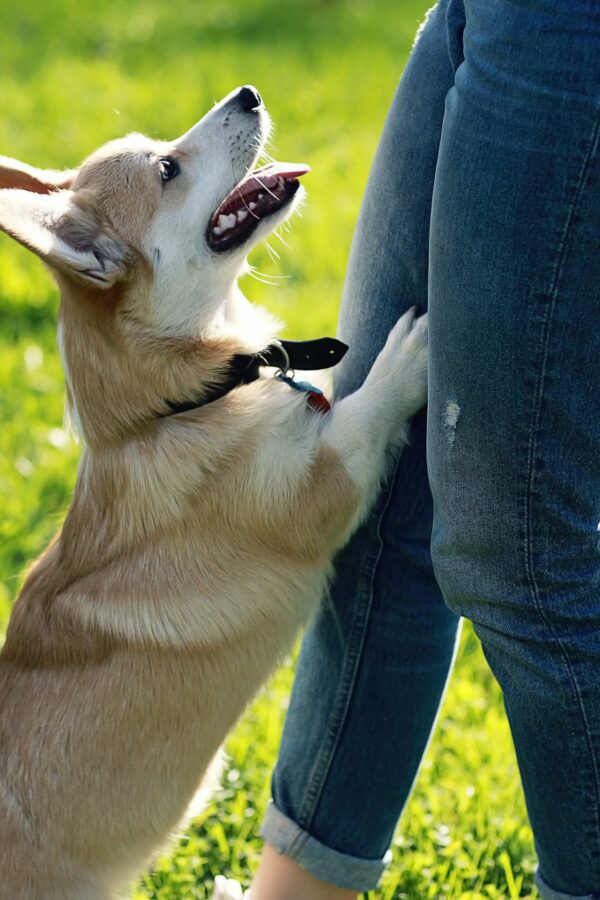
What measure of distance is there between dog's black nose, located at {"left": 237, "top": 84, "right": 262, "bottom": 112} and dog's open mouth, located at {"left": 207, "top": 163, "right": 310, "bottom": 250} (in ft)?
0.56

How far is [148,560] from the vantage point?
2.51m

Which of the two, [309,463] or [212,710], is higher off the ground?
[309,463]

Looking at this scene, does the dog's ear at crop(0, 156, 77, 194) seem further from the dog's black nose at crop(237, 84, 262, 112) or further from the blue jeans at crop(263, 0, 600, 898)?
the blue jeans at crop(263, 0, 600, 898)

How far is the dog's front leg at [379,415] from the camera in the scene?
7.89 feet

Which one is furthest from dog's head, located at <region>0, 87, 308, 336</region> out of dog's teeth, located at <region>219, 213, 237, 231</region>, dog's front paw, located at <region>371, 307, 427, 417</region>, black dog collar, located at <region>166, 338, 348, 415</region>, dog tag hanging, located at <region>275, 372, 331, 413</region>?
dog's front paw, located at <region>371, 307, 427, 417</region>

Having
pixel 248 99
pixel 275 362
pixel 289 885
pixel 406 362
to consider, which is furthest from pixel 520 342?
pixel 248 99

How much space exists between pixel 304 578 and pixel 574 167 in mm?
1215

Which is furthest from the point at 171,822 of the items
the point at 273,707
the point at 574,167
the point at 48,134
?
the point at 48,134

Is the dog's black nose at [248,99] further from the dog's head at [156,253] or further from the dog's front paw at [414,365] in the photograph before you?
the dog's front paw at [414,365]

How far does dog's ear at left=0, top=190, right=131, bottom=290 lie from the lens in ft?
7.38

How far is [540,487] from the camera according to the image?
1707 millimetres

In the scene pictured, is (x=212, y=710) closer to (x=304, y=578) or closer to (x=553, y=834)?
(x=304, y=578)

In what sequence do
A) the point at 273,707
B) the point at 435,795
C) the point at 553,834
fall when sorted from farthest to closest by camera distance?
the point at 273,707
the point at 435,795
the point at 553,834


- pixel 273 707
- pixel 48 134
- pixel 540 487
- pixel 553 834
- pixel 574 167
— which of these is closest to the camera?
pixel 574 167
